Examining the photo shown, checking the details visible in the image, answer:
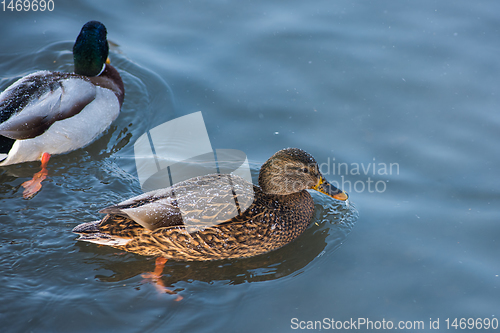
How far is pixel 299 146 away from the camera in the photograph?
21.9ft

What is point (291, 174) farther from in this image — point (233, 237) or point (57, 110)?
point (57, 110)

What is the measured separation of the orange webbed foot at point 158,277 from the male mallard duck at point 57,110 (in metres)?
1.91

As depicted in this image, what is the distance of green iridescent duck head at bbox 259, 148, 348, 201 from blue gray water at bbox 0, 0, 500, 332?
0.57 m

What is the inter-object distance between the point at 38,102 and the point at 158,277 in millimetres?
3096

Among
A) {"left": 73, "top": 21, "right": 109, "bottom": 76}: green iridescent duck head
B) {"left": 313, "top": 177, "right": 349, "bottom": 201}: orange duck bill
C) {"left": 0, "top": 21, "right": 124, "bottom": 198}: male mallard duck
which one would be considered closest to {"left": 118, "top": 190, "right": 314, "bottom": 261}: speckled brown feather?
{"left": 313, "top": 177, "right": 349, "bottom": 201}: orange duck bill

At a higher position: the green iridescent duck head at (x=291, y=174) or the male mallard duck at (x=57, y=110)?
the male mallard duck at (x=57, y=110)

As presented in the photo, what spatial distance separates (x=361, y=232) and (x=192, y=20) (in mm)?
5420

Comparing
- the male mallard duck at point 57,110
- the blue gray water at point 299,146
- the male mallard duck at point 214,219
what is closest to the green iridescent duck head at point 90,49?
the male mallard duck at point 57,110

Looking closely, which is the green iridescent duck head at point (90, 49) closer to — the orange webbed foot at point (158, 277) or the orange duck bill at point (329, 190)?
the orange webbed foot at point (158, 277)

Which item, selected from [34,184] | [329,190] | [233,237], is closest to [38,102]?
[34,184]

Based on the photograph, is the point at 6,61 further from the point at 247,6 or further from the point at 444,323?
the point at 444,323

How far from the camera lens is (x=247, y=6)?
9211 mm

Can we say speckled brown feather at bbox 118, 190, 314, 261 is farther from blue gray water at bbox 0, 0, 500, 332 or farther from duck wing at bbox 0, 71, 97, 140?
duck wing at bbox 0, 71, 97, 140

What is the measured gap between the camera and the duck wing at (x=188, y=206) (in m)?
4.73
